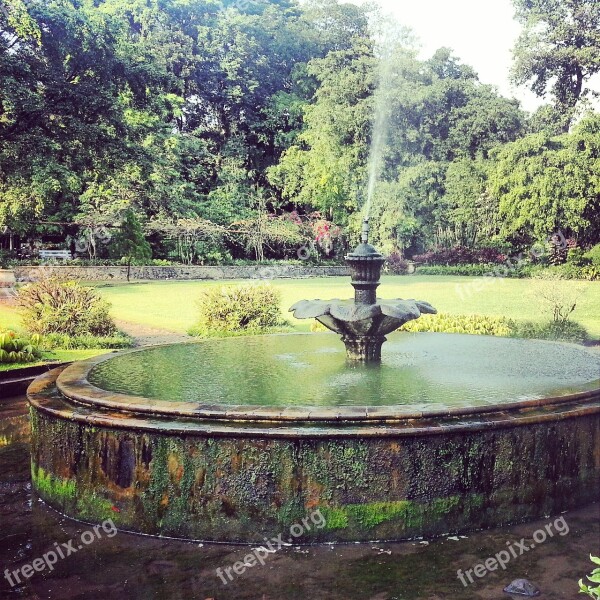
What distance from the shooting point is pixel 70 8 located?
17.5 meters

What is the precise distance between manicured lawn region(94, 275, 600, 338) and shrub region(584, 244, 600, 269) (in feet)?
8.74

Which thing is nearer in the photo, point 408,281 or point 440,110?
point 408,281

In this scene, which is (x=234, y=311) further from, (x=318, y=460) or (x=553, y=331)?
(x=318, y=460)

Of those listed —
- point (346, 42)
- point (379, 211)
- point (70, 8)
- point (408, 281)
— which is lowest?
point (408, 281)

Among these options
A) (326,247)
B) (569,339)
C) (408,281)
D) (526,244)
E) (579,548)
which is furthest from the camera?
(326,247)

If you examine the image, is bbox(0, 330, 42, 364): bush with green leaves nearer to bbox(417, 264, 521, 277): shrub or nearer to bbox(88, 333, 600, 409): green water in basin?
bbox(88, 333, 600, 409): green water in basin

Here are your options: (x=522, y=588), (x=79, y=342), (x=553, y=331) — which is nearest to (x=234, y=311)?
(x=79, y=342)

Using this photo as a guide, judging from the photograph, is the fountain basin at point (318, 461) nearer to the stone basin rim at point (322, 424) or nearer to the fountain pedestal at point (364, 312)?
the stone basin rim at point (322, 424)

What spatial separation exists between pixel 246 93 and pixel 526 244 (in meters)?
17.1

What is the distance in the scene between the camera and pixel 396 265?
3288cm

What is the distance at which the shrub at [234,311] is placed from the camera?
1330 cm

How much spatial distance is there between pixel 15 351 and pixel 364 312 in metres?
5.89

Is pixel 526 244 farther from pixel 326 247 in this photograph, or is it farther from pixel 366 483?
pixel 366 483

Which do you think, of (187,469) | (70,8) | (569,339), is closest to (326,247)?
(70,8)
